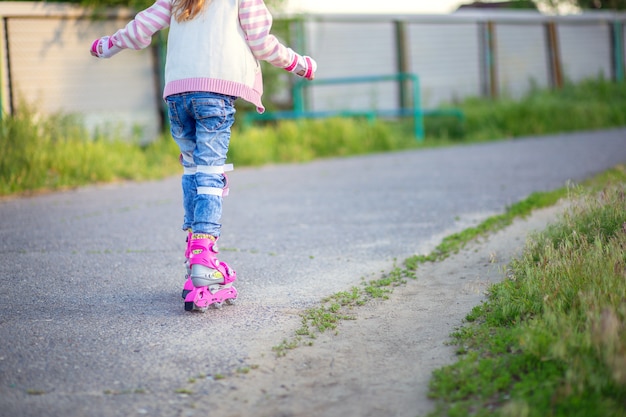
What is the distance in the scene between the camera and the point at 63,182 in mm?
8984

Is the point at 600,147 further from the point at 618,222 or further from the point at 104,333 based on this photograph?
the point at 104,333

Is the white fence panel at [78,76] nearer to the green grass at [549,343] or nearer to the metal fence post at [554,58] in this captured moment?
the green grass at [549,343]

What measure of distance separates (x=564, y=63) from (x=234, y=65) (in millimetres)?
17116

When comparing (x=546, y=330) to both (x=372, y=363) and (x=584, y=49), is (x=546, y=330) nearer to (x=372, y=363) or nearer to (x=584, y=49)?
(x=372, y=363)

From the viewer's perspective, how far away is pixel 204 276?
3.96 metres

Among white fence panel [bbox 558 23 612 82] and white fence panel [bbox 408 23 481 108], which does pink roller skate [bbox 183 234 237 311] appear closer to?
white fence panel [bbox 408 23 481 108]

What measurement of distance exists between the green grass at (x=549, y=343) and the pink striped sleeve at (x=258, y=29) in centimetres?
164

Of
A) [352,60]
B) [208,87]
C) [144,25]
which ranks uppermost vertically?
[352,60]

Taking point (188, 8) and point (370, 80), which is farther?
point (370, 80)

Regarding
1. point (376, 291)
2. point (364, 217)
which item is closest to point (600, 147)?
point (364, 217)

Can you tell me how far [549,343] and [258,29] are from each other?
208cm

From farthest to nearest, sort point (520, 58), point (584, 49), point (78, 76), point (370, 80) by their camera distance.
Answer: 1. point (584, 49)
2. point (520, 58)
3. point (370, 80)
4. point (78, 76)

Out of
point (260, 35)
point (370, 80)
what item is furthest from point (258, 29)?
point (370, 80)

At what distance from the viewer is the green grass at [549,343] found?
2.63m
